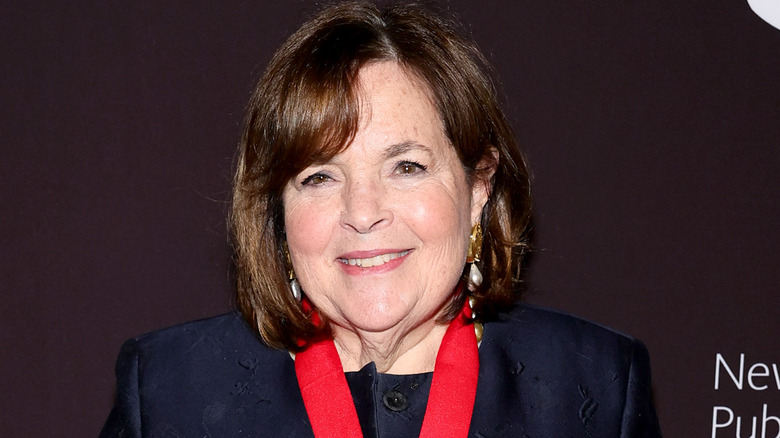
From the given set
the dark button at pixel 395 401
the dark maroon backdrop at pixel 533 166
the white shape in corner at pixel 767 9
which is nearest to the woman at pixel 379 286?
the dark button at pixel 395 401

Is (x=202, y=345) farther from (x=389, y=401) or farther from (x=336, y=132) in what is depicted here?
(x=336, y=132)

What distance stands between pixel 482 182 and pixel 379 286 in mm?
315

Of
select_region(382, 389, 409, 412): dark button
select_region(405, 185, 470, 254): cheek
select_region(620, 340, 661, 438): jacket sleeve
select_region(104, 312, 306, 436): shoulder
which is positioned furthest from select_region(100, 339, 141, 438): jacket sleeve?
select_region(620, 340, 661, 438): jacket sleeve

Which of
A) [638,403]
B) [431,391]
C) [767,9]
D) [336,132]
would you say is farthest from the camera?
[767,9]

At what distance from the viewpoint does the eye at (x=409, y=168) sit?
Answer: 1.48m

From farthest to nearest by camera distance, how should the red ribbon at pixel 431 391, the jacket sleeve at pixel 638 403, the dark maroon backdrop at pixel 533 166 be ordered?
the dark maroon backdrop at pixel 533 166 < the jacket sleeve at pixel 638 403 < the red ribbon at pixel 431 391

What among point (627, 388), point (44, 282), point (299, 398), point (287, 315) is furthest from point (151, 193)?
point (627, 388)

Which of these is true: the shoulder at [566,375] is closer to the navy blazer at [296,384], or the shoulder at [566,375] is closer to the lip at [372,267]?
the navy blazer at [296,384]

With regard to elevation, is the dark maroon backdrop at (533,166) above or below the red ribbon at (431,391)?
above

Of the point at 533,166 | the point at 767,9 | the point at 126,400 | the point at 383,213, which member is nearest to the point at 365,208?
the point at 383,213

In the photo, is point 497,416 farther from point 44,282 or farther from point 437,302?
point 44,282

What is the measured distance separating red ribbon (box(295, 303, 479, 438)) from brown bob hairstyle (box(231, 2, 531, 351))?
0.05 metres

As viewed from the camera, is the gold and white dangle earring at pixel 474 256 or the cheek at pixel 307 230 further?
the gold and white dangle earring at pixel 474 256

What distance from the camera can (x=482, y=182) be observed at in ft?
5.45
